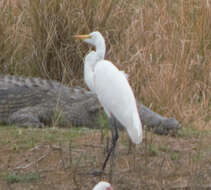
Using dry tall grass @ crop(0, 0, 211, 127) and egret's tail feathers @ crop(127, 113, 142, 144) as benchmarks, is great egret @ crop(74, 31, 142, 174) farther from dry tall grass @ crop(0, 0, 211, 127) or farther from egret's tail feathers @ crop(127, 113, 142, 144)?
dry tall grass @ crop(0, 0, 211, 127)

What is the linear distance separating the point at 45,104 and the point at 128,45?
4.12 feet

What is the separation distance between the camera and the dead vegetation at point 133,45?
666 centimetres

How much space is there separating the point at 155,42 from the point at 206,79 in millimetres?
736

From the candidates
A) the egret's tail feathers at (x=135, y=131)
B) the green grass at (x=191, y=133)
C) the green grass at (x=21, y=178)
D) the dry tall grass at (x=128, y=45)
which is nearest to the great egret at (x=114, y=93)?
the egret's tail feathers at (x=135, y=131)

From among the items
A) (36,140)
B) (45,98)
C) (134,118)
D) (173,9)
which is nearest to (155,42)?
(173,9)

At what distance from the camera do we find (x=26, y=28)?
23.8 ft

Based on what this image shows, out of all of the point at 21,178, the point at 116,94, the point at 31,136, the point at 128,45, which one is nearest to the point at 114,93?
the point at 116,94

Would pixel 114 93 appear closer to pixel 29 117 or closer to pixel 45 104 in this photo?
pixel 29 117

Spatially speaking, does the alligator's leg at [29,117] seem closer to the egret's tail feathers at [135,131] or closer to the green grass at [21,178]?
the green grass at [21,178]

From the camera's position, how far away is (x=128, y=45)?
281 inches

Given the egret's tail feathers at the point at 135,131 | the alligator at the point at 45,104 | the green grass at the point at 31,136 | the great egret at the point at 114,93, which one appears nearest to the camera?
Answer: the egret's tail feathers at the point at 135,131

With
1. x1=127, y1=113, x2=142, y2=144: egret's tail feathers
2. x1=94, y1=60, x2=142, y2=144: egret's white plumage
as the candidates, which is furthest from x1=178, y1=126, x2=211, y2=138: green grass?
x1=127, y1=113, x2=142, y2=144: egret's tail feathers

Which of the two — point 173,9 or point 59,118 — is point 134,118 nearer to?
point 59,118

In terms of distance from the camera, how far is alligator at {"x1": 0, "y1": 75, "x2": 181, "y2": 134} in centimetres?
632
